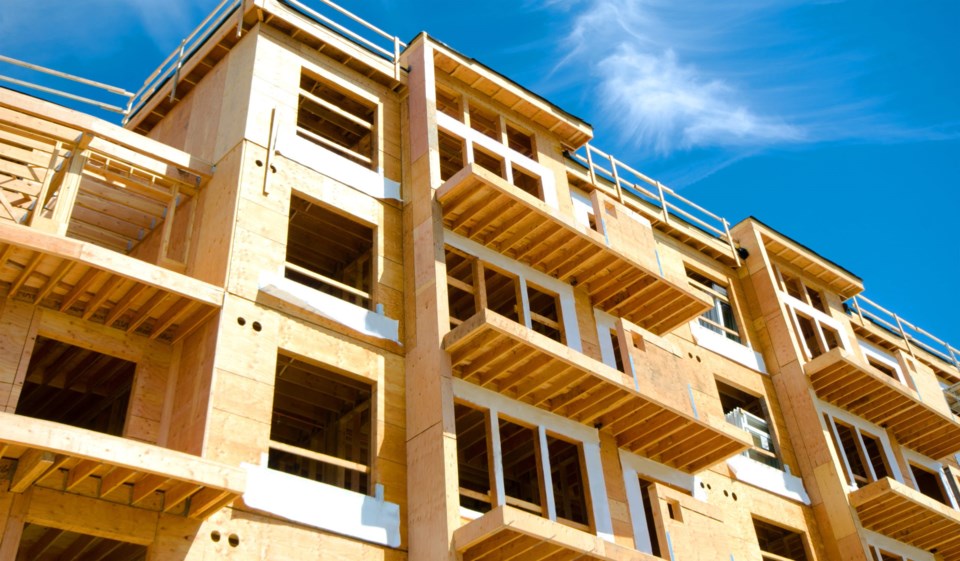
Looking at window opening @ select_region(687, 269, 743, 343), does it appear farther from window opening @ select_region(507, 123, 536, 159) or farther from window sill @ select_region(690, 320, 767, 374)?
window opening @ select_region(507, 123, 536, 159)

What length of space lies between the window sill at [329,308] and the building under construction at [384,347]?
0.20 ft

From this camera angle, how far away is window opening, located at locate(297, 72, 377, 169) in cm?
2398

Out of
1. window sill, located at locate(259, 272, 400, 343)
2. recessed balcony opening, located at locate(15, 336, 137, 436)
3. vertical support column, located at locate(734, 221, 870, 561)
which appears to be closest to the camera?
window sill, located at locate(259, 272, 400, 343)

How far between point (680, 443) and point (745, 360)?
7.40 metres

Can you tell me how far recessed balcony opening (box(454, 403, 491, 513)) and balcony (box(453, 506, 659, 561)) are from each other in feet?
18.9

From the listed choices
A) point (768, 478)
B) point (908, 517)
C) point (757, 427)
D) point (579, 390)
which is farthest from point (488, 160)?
point (908, 517)

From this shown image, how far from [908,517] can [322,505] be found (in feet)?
59.3

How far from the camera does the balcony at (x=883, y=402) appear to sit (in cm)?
2847

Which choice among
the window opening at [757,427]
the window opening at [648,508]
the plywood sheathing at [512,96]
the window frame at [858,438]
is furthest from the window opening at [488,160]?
the window frame at [858,438]

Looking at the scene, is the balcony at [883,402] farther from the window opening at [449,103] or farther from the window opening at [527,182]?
the window opening at [449,103]

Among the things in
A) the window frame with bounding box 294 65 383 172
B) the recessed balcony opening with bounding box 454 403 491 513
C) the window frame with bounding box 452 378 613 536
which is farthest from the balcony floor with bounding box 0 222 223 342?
the recessed balcony opening with bounding box 454 403 491 513

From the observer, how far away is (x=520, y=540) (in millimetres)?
16953

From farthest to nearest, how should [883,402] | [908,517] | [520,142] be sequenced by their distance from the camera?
[883,402] → [520,142] → [908,517]

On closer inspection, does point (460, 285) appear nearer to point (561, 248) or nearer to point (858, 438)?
point (561, 248)
